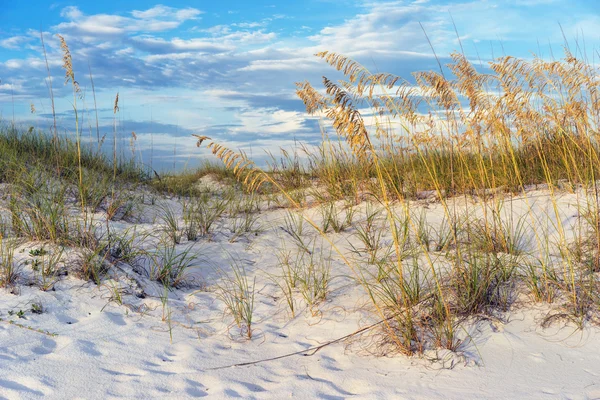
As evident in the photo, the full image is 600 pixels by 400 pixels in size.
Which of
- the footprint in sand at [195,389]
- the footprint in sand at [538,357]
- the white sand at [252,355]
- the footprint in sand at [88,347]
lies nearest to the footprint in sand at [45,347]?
the white sand at [252,355]

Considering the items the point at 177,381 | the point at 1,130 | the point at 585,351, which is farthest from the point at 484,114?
the point at 1,130

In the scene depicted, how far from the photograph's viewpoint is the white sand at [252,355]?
2.69m

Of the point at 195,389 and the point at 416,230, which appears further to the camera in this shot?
the point at 416,230

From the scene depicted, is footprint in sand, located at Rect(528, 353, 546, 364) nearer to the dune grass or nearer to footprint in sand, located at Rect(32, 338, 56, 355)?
the dune grass

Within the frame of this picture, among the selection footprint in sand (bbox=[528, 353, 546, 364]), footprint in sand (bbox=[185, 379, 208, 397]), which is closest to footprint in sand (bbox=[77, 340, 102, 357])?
footprint in sand (bbox=[185, 379, 208, 397])

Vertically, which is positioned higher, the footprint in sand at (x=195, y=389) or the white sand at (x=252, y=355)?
the white sand at (x=252, y=355)

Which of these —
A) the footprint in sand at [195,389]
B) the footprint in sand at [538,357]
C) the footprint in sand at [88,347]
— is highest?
the footprint in sand at [88,347]

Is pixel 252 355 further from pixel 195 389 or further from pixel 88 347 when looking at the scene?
pixel 88 347

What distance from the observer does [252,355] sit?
3.13m

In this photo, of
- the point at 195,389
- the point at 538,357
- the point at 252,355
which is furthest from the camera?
the point at 252,355

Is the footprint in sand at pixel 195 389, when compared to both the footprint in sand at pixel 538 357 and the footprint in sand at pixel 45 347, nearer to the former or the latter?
the footprint in sand at pixel 45 347

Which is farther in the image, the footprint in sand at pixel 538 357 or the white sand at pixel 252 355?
the footprint in sand at pixel 538 357

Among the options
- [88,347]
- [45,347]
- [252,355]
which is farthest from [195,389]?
[45,347]

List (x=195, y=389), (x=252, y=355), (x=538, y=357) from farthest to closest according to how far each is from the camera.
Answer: (x=252, y=355)
(x=538, y=357)
(x=195, y=389)
